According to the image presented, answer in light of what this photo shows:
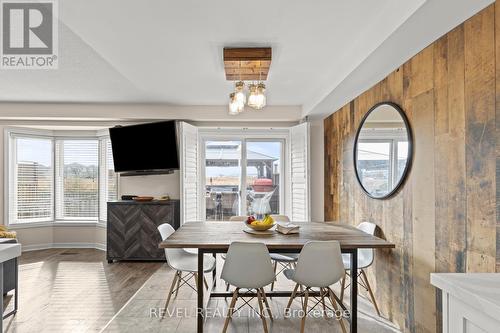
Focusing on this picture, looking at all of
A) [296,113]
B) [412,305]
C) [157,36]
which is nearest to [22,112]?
[157,36]

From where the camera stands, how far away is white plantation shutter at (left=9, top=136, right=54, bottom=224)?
5.05 meters

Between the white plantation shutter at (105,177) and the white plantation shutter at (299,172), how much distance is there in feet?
10.6

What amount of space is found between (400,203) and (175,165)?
129 inches

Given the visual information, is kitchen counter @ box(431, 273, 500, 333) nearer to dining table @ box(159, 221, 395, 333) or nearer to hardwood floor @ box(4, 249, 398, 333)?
dining table @ box(159, 221, 395, 333)

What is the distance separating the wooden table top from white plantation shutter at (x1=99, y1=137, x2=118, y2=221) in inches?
108

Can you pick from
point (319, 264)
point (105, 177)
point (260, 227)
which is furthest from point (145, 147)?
point (319, 264)

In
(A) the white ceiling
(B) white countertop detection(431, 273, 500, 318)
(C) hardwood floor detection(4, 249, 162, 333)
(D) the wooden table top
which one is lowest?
(C) hardwood floor detection(4, 249, 162, 333)

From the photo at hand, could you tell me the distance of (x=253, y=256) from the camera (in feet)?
7.30

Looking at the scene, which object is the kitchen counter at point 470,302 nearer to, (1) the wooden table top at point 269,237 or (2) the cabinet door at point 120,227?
(1) the wooden table top at point 269,237

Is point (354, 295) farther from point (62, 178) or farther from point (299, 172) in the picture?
point (62, 178)

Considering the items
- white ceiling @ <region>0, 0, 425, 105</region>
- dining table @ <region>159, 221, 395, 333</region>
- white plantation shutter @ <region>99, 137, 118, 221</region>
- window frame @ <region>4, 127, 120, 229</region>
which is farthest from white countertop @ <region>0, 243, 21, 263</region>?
white plantation shutter @ <region>99, 137, 118, 221</region>

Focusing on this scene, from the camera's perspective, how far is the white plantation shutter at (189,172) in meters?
4.55

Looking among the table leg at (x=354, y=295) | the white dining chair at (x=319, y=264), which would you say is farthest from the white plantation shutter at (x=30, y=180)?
the table leg at (x=354, y=295)

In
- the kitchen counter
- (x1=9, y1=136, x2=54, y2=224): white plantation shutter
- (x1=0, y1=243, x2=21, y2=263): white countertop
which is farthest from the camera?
(x1=9, y1=136, x2=54, y2=224): white plantation shutter
